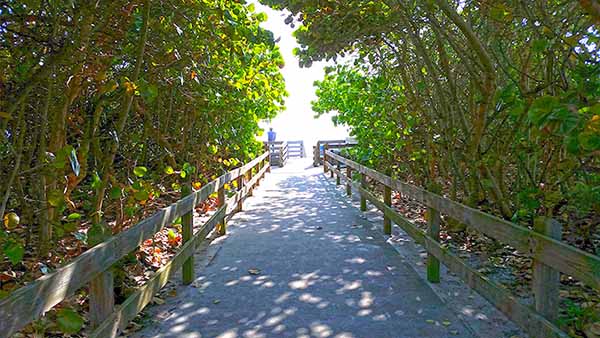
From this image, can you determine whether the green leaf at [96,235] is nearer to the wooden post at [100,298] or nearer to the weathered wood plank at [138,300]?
the wooden post at [100,298]

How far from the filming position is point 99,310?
280 cm

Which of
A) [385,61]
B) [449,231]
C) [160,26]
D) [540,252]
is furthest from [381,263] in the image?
[385,61]

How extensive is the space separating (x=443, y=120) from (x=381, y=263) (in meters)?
1.86

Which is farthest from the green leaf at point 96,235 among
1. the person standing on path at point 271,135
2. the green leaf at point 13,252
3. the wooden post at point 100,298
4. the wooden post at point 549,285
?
the person standing on path at point 271,135

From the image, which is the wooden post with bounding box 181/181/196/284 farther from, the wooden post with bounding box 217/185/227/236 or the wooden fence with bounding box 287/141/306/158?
the wooden fence with bounding box 287/141/306/158

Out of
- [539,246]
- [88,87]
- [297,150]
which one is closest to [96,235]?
[88,87]

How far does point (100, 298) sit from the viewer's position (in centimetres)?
280

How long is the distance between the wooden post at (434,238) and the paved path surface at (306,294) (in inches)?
5.8

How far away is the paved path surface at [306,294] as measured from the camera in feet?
12.1

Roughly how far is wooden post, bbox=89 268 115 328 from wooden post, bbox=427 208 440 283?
9.95 feet

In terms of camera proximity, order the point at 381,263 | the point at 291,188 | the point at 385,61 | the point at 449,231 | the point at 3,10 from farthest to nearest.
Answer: the point at 291,188 → the point at 385,61 → the point at 449,231 → the point at 381,263 → the point at 3,10

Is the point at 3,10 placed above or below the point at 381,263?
above

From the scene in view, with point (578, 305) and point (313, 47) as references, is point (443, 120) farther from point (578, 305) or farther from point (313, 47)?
point (578, 305)

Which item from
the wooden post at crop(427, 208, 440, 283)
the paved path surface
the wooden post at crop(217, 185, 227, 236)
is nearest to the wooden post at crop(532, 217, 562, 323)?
the paved path surface
